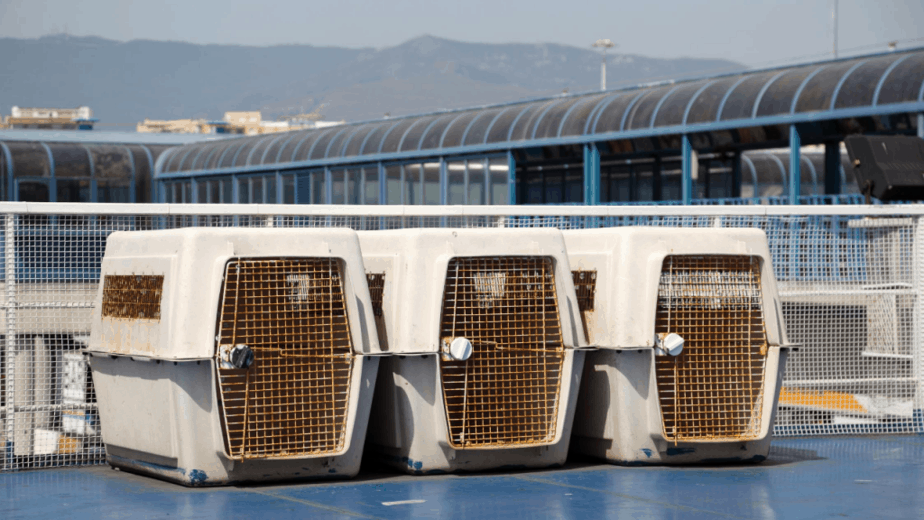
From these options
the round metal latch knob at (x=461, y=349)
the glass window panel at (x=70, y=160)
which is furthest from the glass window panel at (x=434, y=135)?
the round metal latch knob at (x=461, y=349)

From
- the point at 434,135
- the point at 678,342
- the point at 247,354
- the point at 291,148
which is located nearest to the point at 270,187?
the point at 291,148

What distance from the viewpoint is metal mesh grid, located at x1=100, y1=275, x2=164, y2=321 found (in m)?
6.70

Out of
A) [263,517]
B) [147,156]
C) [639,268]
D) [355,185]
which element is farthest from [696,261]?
[147,156]

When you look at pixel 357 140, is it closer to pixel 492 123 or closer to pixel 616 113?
pixel 492 123

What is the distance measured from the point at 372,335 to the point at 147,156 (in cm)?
4217

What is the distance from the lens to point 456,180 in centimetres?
3203

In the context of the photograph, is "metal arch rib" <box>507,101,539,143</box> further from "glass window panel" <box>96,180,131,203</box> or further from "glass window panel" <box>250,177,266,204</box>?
"glass window panel" <box>96,180,131,203</box>

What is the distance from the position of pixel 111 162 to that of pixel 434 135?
17980mm

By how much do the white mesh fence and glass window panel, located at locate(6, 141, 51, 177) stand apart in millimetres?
35927

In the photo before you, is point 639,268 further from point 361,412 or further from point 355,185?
point 355,185

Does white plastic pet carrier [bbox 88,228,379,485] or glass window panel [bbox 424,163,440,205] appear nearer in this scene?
white plastic pet carrier [bbox 88,228,379,485]

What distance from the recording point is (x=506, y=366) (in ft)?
23.3

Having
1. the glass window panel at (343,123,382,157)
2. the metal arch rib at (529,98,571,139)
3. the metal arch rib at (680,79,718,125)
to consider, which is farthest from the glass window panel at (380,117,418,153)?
the metal arch rib at (680,79,718,125)

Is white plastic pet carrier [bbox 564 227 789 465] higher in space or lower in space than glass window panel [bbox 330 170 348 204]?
lower
